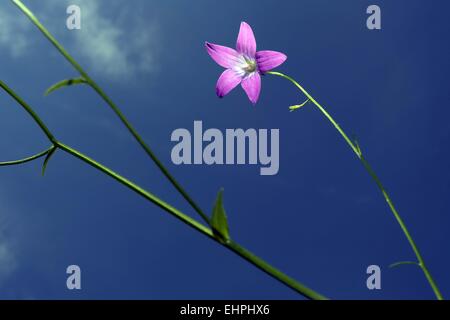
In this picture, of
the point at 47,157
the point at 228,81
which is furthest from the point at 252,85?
the point at 47,157

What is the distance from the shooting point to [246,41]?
2.33ft

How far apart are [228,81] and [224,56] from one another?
0.13 ft

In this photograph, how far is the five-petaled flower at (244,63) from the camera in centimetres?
68

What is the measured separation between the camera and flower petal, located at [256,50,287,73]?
0.68 m

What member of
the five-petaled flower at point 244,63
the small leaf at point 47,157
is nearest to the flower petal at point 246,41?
the five-petaled flower at point 244,63

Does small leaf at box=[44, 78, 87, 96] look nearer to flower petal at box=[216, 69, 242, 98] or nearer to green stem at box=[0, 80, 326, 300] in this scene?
green stem at box=[0, 80, 326, 300]

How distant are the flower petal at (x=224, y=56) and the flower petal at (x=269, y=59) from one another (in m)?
0.03

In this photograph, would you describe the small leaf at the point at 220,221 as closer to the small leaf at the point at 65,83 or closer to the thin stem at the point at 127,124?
the thin stem at the point at 127,124

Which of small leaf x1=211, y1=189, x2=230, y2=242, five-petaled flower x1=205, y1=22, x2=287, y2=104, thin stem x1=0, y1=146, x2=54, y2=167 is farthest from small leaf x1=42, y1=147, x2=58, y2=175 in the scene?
five-petaled flower x1=205, y1=22, x2=287, y2=104
